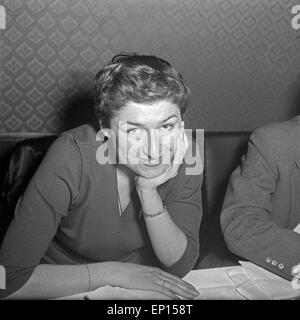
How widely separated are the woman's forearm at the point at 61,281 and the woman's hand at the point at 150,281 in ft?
0.07

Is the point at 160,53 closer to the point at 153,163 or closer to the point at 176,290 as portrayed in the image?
the point at 153,163

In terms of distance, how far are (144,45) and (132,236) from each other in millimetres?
1046

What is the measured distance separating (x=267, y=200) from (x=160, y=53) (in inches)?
39.6

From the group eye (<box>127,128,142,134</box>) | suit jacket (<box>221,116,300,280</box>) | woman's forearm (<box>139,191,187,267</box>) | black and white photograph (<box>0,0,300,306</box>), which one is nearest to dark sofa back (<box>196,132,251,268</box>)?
black and white photograph (<box>0,0,300,306</box>)

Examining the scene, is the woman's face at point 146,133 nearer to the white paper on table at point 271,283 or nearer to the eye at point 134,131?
the eye at point 134,131

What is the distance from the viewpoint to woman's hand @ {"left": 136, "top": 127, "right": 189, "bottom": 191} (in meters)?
0.95

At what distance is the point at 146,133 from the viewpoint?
0.86 metres

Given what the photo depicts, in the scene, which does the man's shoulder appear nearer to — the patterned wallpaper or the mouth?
the mouth

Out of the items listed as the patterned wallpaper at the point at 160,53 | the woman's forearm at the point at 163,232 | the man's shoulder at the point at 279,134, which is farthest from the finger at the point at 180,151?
the patterned wallpaper at the point at 160,53

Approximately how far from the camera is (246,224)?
968mm

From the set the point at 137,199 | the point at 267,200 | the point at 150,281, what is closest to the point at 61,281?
the point at 150,281

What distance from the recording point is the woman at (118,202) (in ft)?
2.68

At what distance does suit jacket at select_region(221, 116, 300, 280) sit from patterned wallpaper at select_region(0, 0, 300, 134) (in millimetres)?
889
